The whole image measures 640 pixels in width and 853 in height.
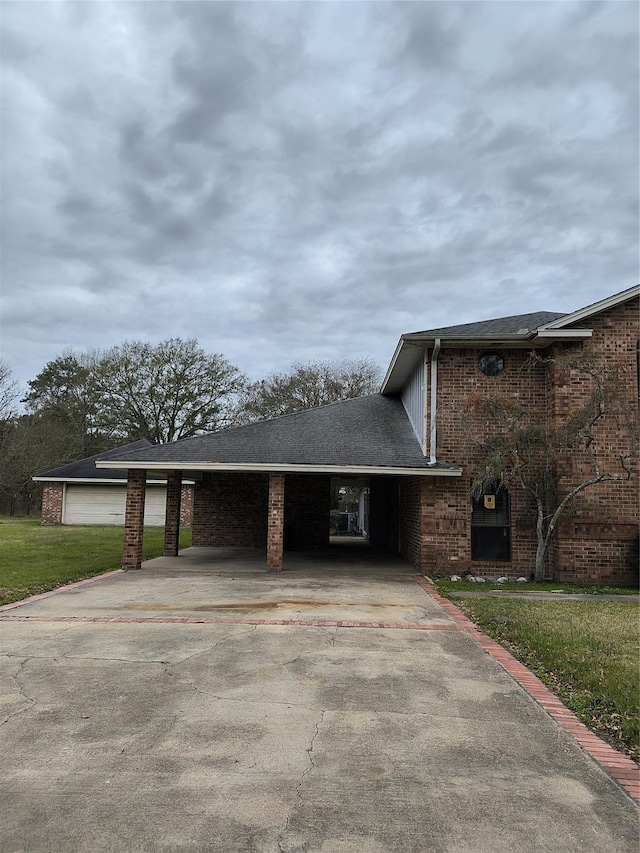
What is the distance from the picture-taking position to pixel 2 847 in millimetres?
2533

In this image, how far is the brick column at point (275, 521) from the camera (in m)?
12.1

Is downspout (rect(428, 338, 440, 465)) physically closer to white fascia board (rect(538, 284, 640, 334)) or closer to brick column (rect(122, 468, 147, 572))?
white fascia board (rect(538, 284, 640, 334))

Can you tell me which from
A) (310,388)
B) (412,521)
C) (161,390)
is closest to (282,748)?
(412,521)

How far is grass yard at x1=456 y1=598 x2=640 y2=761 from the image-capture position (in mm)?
4211

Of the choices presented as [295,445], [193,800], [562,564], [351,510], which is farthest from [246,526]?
[351,510]

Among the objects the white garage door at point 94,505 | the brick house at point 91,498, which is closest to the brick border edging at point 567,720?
the brick house at point 91,498

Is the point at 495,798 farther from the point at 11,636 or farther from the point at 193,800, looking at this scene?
the point at 11,636

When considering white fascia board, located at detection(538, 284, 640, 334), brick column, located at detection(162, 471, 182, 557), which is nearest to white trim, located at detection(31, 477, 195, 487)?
brick column, located at detection(162, 471, 182, 557)

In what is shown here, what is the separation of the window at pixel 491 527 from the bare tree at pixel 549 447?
27 cm

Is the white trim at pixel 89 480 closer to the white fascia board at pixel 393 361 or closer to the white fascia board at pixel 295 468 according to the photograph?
the white fascia board at pixel 393 361

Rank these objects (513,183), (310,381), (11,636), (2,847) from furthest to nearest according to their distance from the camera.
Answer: (310,381) → (513,183) → (11,636) → (2,847)

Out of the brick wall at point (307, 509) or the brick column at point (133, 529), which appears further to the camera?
the brick wall at point (307, 509)

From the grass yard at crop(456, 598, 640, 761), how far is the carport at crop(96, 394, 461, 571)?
3.81 m

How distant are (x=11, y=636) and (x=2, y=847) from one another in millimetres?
4444
